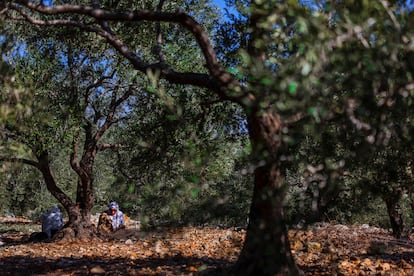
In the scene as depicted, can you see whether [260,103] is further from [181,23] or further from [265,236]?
[181,23]

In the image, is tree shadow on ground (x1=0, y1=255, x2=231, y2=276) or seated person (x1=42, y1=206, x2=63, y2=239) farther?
seated person (x1=42, y1=206, x2=63, y2=239)

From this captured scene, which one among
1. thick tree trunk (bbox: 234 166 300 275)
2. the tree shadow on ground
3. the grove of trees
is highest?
the grove of trees

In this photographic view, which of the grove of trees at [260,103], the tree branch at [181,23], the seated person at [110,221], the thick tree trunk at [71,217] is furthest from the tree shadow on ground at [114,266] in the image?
the seated person at [110,221]

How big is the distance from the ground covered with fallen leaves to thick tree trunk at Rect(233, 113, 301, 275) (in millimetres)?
492

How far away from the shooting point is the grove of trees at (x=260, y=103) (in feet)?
12.6

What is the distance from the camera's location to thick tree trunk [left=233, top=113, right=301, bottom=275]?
18.8 ft

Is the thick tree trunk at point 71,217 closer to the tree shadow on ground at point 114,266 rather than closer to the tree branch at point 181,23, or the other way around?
the tree shadow on ground at point 114,266

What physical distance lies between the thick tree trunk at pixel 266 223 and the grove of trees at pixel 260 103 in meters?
0.02

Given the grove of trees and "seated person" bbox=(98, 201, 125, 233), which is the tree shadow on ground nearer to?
the grove of trees

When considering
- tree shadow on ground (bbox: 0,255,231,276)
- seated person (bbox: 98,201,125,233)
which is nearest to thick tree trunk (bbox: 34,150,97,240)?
seated person (bbox: 98,201,125,233)

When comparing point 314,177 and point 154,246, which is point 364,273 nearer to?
point 314,177

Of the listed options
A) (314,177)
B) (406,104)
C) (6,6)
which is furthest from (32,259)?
(406,104)

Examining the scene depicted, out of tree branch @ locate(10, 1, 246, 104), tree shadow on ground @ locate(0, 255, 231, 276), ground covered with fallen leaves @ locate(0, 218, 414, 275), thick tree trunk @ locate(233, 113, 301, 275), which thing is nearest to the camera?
thick tree trunk @ locate(233, 113, 301, 275)

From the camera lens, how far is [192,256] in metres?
9.09
